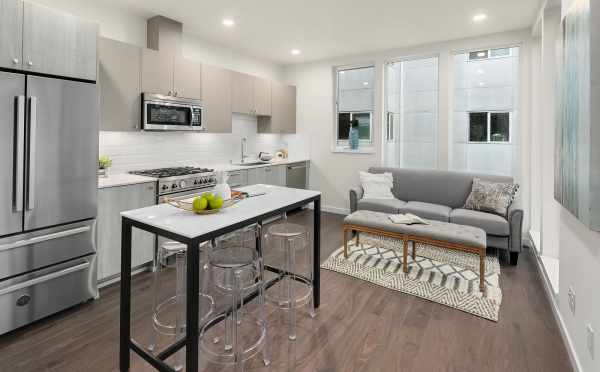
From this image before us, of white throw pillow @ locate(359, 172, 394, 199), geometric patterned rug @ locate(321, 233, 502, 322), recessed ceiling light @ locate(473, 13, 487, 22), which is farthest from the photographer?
white throw pillow @ locate(359, 172, 394, 199)

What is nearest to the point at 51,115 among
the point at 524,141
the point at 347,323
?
the point at 347,323

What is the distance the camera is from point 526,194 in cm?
431

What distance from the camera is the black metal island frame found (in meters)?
1.51

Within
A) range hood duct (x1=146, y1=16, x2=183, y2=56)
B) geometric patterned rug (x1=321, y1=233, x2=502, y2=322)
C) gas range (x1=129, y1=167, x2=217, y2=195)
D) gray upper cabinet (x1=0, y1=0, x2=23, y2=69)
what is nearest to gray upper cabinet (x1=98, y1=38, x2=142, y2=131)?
range hood duct (x1=146, y1=16, x2=183, y2=56)

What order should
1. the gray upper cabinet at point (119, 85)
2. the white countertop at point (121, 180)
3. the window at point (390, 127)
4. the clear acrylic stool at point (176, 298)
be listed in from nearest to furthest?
1. the clear acrylic stool at point (176, 298)
2. the white countertop at point (121, 180)
3. the gray upper cabinet at point (119, 85)
4. the window at point (390, 127)

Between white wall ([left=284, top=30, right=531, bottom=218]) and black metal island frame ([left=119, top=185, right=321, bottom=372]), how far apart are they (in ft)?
11.5

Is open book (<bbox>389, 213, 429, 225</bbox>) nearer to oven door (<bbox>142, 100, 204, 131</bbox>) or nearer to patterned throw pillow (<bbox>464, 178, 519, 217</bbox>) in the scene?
patterned throw pillow (<bbox>464, 178, 519, 217</bbox>)

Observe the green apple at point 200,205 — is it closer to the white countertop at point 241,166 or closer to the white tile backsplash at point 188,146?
the white tile backsplash at point 188,146

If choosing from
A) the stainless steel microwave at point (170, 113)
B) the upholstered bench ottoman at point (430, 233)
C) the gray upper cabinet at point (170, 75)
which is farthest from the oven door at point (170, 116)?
the upholstered bench ottoman at point (430, 233)

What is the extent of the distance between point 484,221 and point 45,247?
412 cm

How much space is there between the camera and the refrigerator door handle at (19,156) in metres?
2.15

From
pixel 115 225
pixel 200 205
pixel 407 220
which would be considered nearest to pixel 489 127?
pixel 407 220

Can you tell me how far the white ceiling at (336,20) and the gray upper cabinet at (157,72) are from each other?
0.51 meters

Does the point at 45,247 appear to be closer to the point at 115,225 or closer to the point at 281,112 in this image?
the point at 115,225
